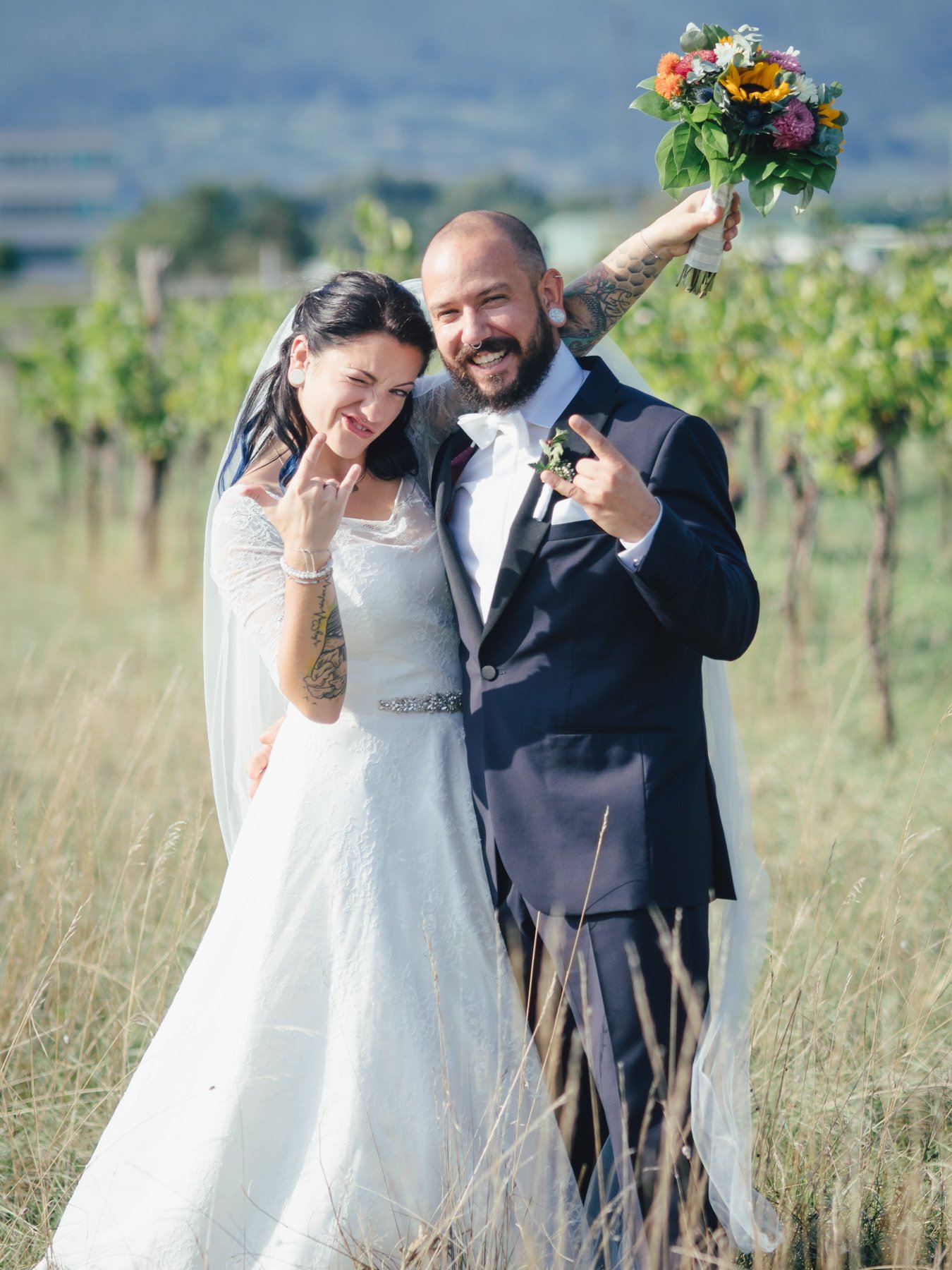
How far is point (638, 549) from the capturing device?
2.31m

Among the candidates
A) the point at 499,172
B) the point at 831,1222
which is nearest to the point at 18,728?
the point at 831,1222

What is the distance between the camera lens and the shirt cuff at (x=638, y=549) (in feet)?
7.54

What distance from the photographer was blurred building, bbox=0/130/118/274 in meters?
152

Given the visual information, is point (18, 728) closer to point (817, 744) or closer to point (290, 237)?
point (817, 744)

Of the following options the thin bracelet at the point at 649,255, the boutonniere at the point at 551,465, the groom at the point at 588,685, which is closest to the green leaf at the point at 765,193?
the thin bracelet at the point at 649,255

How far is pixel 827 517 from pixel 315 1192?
13767 mm

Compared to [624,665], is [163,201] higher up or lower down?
higher up

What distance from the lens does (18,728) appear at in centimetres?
506

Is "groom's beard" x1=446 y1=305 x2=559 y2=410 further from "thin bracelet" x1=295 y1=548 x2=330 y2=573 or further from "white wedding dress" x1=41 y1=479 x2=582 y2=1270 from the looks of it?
"thin bracelet" x1=295 y1=548 x2=330 y2=573

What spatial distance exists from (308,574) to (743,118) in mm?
1288

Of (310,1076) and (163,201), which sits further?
(163,201)

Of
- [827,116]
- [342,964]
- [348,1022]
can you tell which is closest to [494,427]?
[827,116]

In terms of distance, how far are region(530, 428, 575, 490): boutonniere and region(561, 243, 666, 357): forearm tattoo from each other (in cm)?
65

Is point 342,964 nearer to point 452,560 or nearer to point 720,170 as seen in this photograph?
point 452,560
